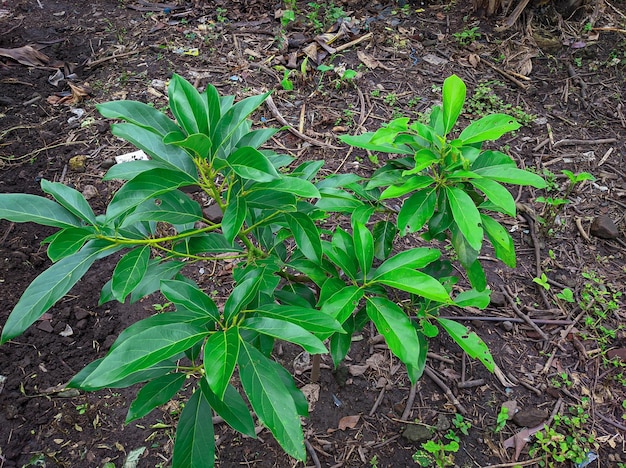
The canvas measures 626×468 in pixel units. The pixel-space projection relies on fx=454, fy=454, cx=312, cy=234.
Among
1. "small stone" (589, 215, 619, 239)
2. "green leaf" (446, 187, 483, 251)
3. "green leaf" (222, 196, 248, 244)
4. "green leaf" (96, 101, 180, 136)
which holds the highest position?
"green leaf" (96, 101, 180, 136)

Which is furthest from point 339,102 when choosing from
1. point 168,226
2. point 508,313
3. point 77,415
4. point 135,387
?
point 77,415

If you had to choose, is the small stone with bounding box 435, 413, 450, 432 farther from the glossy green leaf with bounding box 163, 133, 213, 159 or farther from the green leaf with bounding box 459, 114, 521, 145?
the glossy green leaf with bounding box 163, 133, 213, 159

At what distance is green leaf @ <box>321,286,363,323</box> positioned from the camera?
1.32 m

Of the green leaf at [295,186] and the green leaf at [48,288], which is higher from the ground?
the green leaf at [295,186]

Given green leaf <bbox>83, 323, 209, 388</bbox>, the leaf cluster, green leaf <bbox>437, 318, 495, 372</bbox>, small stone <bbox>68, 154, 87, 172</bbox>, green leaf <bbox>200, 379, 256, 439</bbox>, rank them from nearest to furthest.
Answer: green leaf <bbox>83, 323, 209, 388</bbox>, the leaf cluster, green leaf <bbox>200, 379, 256, 439</bbox>, green leaf <bbox>437, 318, 495, 372</bbox>, small stone <bbox>68, 154, 87, 172</bbox>

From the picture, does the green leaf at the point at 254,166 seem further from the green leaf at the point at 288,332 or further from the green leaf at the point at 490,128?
the green leaf at the point at 490,128

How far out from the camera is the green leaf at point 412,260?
1.38 metres

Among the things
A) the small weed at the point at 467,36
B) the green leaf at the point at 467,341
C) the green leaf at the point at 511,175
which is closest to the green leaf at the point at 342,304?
the green leaf at the point at 467,341

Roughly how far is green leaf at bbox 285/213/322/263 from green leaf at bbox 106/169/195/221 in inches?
15.6

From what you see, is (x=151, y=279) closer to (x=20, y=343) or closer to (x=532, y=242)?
(x=20, y=343)

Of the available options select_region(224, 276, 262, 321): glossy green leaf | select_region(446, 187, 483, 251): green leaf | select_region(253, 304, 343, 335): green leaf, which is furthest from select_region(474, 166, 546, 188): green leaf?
select_region(224, 276, 262, 321): glossy green leaf

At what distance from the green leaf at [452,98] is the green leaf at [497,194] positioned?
0.80 feet

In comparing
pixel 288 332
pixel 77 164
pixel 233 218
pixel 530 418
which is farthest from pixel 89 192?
pixel 530 418

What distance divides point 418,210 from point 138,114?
923mm
